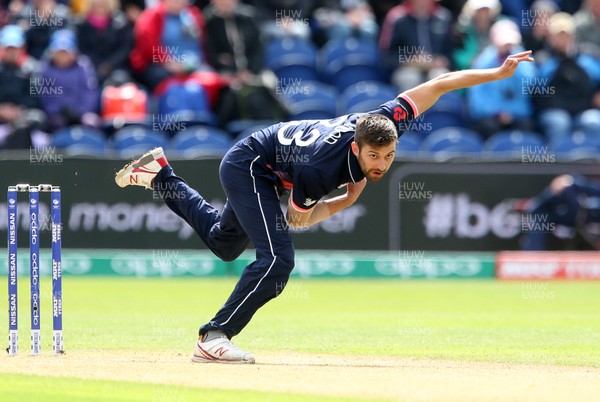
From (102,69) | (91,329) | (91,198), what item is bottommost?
(91,329)

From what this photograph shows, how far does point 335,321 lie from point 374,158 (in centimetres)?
416

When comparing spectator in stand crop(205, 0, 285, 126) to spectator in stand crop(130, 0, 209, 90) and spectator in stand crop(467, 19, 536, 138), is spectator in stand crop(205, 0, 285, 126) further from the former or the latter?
spectator in stand crop(467, 19, 536, 138)

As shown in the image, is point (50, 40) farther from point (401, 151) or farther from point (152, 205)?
point (401, 151)

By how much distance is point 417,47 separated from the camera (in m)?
18.6

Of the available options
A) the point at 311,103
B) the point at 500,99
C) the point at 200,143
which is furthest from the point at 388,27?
the point at 200,143

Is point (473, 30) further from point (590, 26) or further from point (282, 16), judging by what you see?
point (282, 16)

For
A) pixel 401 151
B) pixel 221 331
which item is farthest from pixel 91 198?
pixel 221 331

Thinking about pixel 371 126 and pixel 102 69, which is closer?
pixel 371 126

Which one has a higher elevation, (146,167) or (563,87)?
(563,87)

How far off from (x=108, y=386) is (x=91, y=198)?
9206mm

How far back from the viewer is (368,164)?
7.68 metres

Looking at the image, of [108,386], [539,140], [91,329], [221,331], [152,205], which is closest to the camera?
[108,386]

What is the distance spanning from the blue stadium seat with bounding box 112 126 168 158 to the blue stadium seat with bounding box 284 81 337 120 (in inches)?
82.4

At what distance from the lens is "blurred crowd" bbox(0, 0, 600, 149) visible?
17281mm
